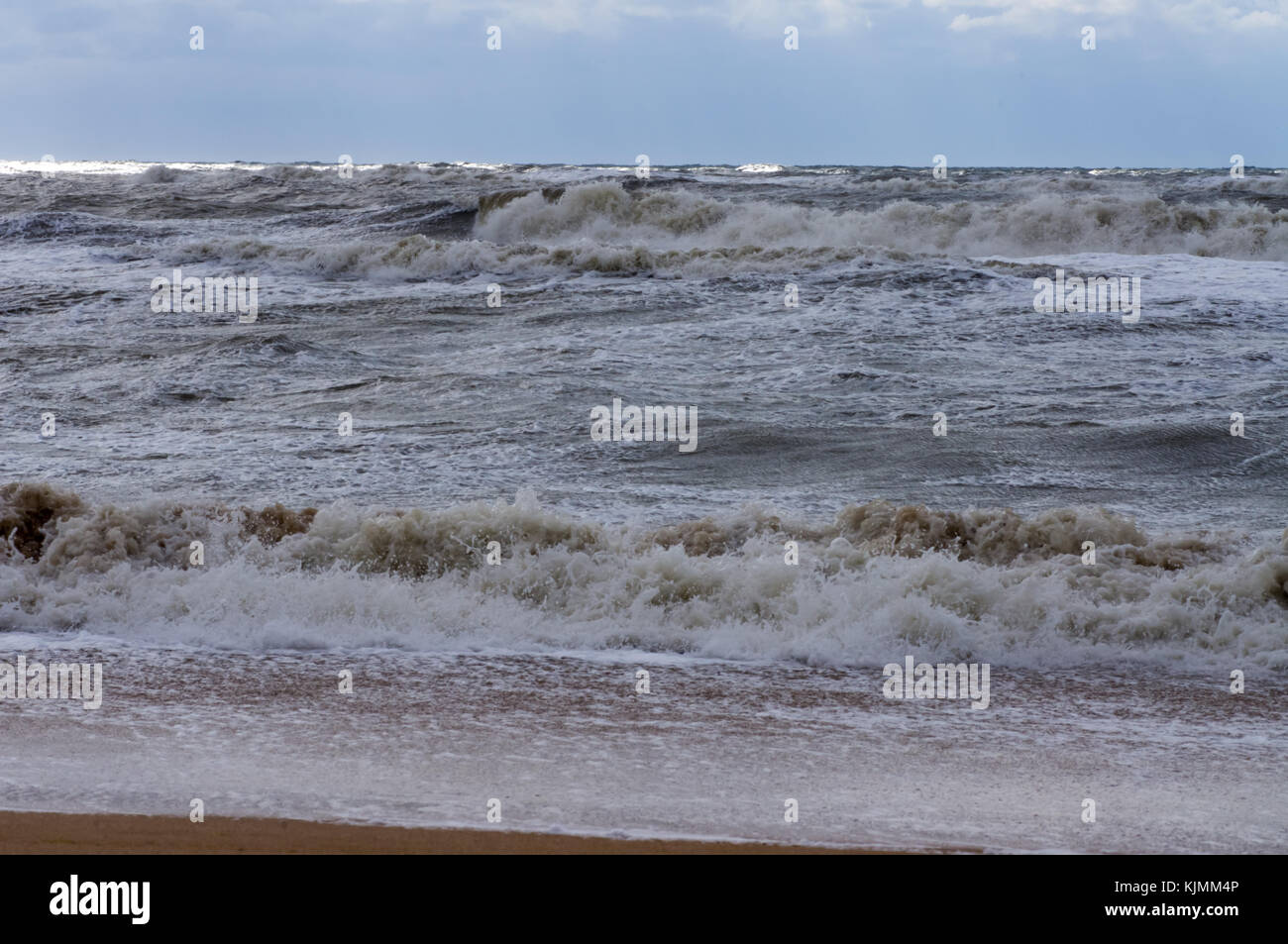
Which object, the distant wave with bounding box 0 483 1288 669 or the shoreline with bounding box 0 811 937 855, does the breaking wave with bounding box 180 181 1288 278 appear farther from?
the shoreline with bounding box 0 811 937 855

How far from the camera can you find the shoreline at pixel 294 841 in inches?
145

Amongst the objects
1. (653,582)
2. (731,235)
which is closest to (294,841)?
(653,582)

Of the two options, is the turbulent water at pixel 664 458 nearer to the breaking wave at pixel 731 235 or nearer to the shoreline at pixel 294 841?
the breaking wave at pixel 731 235

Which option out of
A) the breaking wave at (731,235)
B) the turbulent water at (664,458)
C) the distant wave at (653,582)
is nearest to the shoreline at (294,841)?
the turbulent water at (664,458)

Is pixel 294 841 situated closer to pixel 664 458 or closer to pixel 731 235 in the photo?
pixel 664 458

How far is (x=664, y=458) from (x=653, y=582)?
3.25m

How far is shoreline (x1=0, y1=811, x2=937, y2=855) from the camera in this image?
3684 mm

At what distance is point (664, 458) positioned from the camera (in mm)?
9914

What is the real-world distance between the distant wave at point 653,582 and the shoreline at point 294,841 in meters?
2.29

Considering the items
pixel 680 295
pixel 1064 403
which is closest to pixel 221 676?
pixel 1064 403

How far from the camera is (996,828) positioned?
3961mm

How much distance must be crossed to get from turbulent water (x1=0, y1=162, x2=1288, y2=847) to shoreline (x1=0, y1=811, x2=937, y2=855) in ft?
0.81

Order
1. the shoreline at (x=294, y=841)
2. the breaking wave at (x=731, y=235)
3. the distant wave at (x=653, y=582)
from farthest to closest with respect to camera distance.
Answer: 1. the breaking wave at (x=731, y=235)
2. the distant wave at (x=653, y=582)
3. the shoreline at (x=294, y=841)
